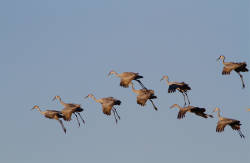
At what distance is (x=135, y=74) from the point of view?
95.0 metres

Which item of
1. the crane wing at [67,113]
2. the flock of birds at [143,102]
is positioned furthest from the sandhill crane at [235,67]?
the crane wing at [67,113]

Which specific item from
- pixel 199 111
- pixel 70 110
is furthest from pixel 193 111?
pixel 70 110

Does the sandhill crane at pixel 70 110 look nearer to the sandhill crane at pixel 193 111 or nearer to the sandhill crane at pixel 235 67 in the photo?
the sandhill crane at pixel 193 111

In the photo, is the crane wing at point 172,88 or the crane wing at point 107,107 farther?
the crane wing at point 172,88

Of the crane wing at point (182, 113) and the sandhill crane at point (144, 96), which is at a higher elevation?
the sandhill crane at point (144, 96)

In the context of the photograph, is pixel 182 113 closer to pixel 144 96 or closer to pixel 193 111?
pixel 193 111

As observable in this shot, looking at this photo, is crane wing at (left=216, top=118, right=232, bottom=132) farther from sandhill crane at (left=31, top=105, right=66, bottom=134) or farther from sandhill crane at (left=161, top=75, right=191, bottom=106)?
sandhill crane at (left=31, top=105, right=66, bottom=134)

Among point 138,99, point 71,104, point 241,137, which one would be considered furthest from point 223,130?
point 71,104

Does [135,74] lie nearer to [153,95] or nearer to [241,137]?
[153,95]

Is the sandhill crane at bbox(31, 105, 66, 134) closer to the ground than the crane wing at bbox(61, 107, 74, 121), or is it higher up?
higher up

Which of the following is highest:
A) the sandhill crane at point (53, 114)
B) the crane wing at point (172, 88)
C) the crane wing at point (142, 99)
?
the crane wing at point (172, 88)

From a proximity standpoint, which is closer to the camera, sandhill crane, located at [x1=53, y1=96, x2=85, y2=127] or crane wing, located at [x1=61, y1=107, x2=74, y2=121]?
crane wing, located at [x1=61, y1=107, x2=74, y2=121]

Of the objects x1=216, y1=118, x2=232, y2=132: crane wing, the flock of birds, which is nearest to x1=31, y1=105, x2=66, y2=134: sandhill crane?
the flock of birds

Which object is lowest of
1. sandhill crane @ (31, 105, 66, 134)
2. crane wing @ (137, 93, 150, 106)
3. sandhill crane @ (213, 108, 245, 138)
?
sandhill crane @ (213, 108, 245, 138)
